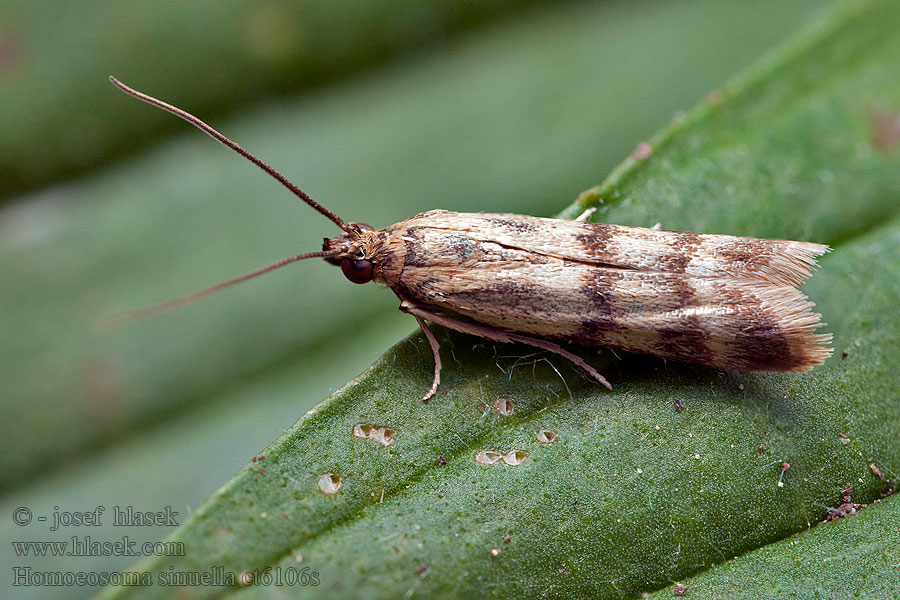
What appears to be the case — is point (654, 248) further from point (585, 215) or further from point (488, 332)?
point (488, 332)

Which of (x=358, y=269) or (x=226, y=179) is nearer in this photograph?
(x=358, y=269)

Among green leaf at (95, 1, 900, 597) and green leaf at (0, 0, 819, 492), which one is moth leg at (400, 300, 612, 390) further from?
green leaf at (0, 0, 819, 492)

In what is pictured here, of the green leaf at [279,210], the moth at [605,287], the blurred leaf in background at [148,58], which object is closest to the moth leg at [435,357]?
the moth at [605,287]

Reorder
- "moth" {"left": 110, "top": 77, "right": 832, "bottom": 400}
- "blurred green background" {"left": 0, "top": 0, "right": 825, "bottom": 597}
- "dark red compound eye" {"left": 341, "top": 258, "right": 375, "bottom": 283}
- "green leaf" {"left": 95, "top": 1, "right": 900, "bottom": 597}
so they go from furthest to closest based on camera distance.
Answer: "blurred green background" {"left": 0, "top": 0, "right": 825, "bottom": 597}
"dark red compound eye" {"left": 341, "top": 258, "right": 375, "bottom": 283}
"moth" {"left": 110, "top": 77, "right": 832, "bottom": 400}
"green leaf" {"left": 95, "top": 1, "right": 900, "bottom": 597}

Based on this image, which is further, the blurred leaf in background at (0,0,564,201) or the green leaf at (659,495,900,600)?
the blurred leaf in background at (0,0,564,201)

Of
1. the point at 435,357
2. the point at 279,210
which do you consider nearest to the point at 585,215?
the point at 435,357

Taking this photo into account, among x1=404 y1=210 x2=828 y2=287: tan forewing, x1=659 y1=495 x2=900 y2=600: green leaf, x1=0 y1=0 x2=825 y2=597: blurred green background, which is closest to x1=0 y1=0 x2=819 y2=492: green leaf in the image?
x1=0 y1=0 x2=825 y2=597: blurred green background
